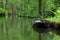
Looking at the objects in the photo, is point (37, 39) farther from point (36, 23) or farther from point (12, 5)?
point (12, 5)

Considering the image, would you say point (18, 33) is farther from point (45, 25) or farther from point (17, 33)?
point (45, 25)

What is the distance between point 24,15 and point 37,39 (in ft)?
108

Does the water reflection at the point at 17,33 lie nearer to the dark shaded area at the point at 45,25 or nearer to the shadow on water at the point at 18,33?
the shadow on water at the point at 18,33

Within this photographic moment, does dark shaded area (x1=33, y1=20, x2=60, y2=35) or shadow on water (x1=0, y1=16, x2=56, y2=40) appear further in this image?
dark shaded area (x1=33, y1=20, x2=60, y2=35)

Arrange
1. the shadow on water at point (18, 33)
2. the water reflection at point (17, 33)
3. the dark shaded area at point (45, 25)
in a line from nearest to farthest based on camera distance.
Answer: the shadow on water at point (18, 33)
the water reflection at point (17, 33)
the dark shaded area at point (45, 25)

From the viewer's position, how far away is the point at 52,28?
2038 centimetres

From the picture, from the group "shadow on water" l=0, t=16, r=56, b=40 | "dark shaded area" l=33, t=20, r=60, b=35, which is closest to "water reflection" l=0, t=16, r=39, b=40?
"shadow on water" l=0, t=16, r=56, b=40

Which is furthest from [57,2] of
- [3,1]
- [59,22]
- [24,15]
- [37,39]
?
[3,1]

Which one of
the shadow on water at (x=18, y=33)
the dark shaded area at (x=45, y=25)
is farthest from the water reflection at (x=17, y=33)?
the dark shaded area at (x=45, y=25)

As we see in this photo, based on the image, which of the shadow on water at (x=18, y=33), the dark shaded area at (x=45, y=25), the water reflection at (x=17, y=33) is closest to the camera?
the shadow on water at (x=18, y=33)

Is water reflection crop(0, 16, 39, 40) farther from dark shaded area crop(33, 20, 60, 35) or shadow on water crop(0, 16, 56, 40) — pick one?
dark shaded area crop(33, 20, 60, 35)

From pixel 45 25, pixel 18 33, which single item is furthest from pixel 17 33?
pixel 45 25

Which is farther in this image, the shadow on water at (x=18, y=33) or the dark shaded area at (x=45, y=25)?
Result: the dark shaded area at (x=45, y=25)

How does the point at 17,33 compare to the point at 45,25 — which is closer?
the point at 17,33
